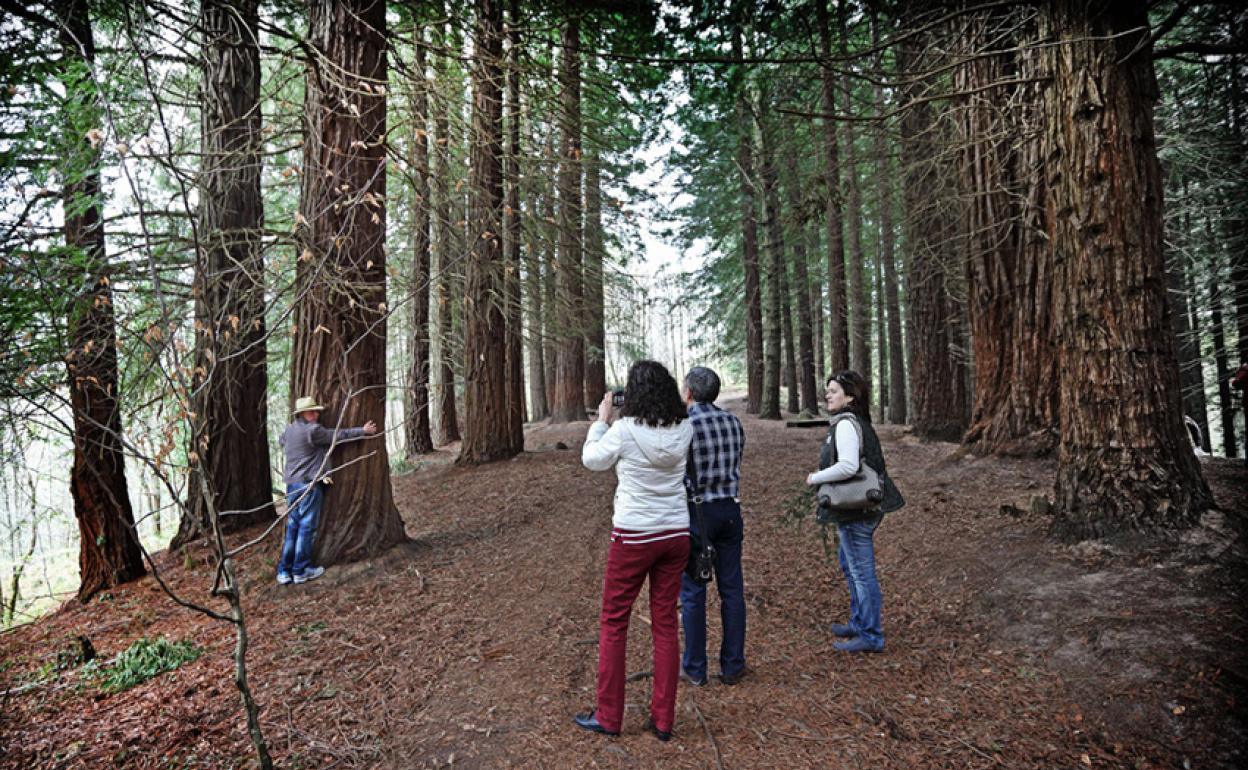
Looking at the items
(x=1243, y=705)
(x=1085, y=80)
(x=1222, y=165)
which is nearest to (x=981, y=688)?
(x=1243, y=705)

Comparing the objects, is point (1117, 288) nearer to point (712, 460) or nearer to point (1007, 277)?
point (712, 460)

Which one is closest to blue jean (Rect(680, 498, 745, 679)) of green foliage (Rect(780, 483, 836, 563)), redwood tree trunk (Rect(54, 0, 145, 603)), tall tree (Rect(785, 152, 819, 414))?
green foliage (Rect(780, 483, 836, 563))

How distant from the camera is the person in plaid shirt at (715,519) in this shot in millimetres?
3545

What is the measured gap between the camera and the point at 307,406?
5.57 metres

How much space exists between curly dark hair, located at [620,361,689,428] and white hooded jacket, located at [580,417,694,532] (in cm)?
5

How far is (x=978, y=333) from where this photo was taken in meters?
8.69

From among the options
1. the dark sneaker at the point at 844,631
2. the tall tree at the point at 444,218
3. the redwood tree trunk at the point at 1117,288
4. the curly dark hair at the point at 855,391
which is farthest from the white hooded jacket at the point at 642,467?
the redwood tree trunk at the point at 1117,288

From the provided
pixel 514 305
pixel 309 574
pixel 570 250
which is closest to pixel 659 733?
pixel 309 574

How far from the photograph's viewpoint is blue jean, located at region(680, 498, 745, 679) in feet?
11.6

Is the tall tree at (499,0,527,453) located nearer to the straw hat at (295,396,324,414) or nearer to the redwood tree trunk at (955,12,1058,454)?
the straw hat at (295,396,324,414)

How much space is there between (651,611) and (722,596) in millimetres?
706

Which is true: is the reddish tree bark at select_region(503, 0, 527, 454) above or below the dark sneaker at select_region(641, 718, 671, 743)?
above

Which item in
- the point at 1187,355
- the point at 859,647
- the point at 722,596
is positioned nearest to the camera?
the point at 722,596

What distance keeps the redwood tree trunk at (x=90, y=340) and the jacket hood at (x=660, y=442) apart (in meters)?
4.22
